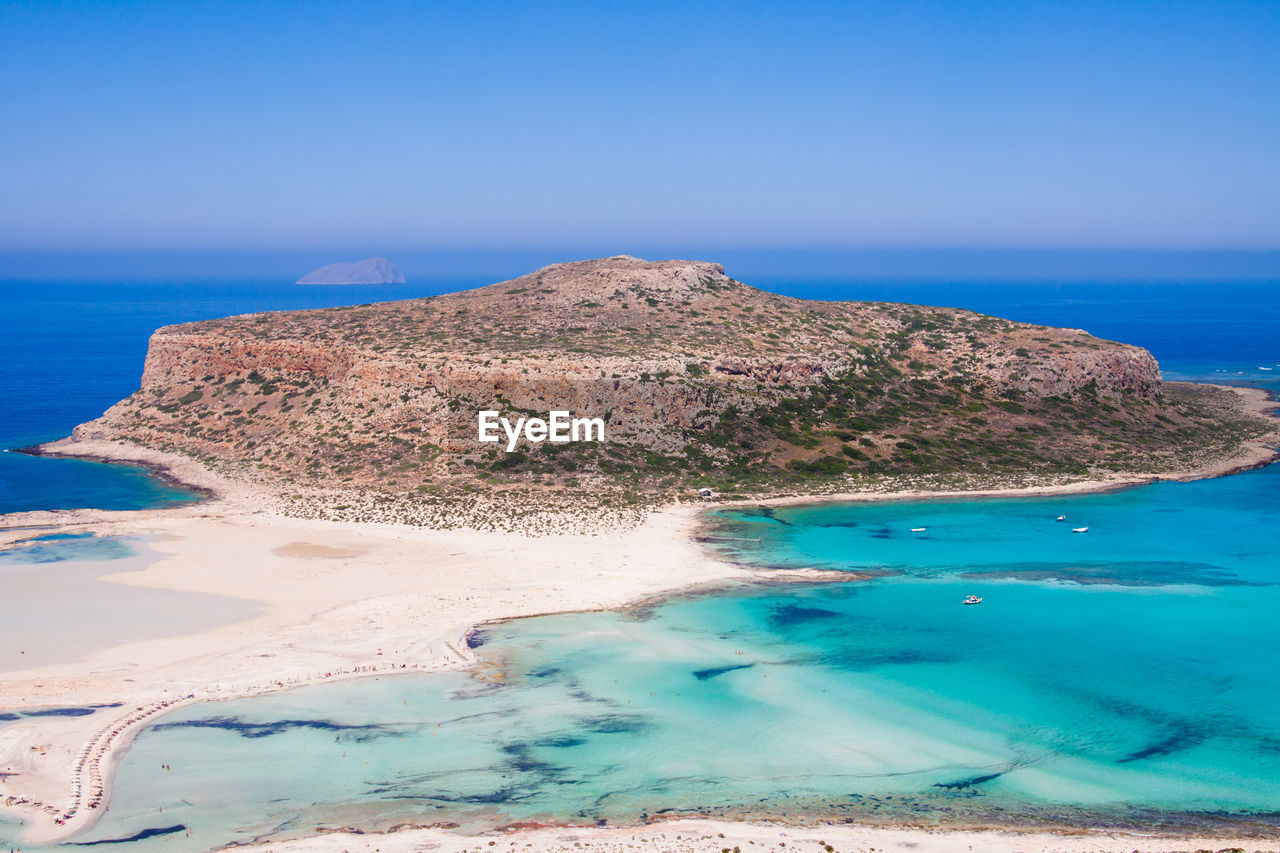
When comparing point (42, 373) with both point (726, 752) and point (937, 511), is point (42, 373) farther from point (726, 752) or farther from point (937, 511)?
point (726, 752)

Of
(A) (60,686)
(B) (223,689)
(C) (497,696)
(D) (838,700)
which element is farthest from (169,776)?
(D) (838,700)

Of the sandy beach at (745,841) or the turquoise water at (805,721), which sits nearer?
the sandy beach at (745,841)

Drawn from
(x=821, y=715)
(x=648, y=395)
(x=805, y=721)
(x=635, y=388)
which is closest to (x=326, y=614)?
(x=805, y=721)

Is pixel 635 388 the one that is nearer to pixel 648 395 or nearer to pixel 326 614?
pixel 648 395

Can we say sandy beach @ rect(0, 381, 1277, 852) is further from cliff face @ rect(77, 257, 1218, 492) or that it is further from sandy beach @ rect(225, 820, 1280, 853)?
cliff face @ rect(77, 257, 1218, 492)

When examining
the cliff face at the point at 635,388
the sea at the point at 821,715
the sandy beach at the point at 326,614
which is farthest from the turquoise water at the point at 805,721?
the cliff face at the point at 635,388

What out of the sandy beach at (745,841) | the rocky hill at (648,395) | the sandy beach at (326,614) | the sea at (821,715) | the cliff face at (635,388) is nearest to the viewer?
the sandy beach at (745,841)

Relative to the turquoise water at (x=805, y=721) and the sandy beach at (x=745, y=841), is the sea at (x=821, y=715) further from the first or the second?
the sandy beach at (x=745, y=841)

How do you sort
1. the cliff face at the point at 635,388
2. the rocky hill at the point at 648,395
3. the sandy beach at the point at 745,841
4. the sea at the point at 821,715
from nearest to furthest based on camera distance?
the sandy beach at the point at 745,841
the sea at the point at 821,715
the rocky hill at the point at 648,395
the cliff face at the point at 635,388
